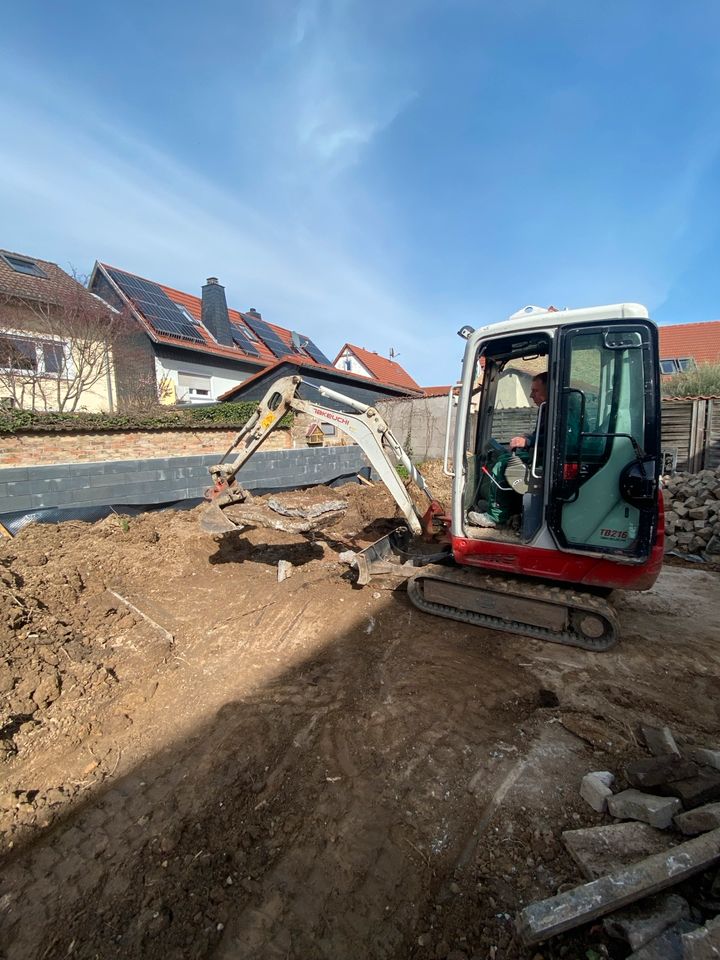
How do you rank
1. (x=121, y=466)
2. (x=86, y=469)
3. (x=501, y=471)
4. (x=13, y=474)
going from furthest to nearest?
(x=121, y=466) < (x=86, y=469) < (x=13, y=474) < (x=501, y=471)

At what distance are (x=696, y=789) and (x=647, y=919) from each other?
2.49 ft

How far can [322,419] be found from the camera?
4742 millimetres

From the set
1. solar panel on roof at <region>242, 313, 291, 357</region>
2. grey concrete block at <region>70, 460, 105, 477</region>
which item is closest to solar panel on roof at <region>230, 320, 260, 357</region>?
solar panel on roof at <region>242, 313, 291, 357</region>

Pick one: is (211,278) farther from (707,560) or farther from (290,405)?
(707,560)

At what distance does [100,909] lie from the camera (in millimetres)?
1874

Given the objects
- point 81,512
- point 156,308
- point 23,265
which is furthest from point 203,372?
point 81,512

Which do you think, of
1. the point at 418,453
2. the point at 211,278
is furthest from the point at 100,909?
the point at 211,278

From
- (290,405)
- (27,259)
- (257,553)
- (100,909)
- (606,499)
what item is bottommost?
(100,909)

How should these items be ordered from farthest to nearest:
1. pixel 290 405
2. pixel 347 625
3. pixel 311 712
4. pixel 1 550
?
pixel 1 550 < pixel 290 405 < pixel 347 625 < pixel 311 712

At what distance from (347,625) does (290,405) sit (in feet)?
7.78

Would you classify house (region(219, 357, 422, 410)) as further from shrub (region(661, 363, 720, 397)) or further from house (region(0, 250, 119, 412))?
shrub (region(661, 363, 720, 397))

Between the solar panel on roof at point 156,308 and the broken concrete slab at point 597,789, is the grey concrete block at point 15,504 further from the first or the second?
the solar panel on roof at point 156,308

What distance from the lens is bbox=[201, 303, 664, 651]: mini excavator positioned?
341 centimetres

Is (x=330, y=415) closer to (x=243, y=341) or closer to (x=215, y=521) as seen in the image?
(x=215, y=521)
